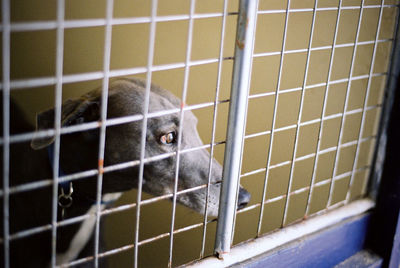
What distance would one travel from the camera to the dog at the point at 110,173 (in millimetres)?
1878

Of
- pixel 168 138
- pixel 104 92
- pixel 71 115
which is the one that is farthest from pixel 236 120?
pixel 71 115

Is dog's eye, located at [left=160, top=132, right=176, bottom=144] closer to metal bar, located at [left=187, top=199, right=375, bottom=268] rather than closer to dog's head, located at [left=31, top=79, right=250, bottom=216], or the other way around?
dog's head, located at [left=31, top=79, right=250, bottom=216]

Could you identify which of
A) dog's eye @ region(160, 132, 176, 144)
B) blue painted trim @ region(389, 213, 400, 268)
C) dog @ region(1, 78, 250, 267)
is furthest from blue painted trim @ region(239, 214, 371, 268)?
dog's eye @ region(160, 132, 176, 144)

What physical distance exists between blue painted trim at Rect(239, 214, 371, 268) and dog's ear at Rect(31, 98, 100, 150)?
33.2 inches

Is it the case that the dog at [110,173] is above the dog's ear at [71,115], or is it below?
below

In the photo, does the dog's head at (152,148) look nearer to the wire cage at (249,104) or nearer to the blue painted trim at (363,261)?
the wire cage at (249,104)

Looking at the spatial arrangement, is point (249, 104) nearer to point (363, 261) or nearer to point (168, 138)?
point (168, 138)

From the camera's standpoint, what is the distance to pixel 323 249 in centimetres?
184

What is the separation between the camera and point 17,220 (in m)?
2.06

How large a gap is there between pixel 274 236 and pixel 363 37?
1.15 meters

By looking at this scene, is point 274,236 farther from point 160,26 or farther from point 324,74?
point 160,26

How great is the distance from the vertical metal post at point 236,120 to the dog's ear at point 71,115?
0.64 m

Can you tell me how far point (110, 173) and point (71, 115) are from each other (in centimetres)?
35

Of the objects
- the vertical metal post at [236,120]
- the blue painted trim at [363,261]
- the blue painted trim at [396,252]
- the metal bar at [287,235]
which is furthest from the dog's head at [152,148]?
the blue painted trim at [396,252]
